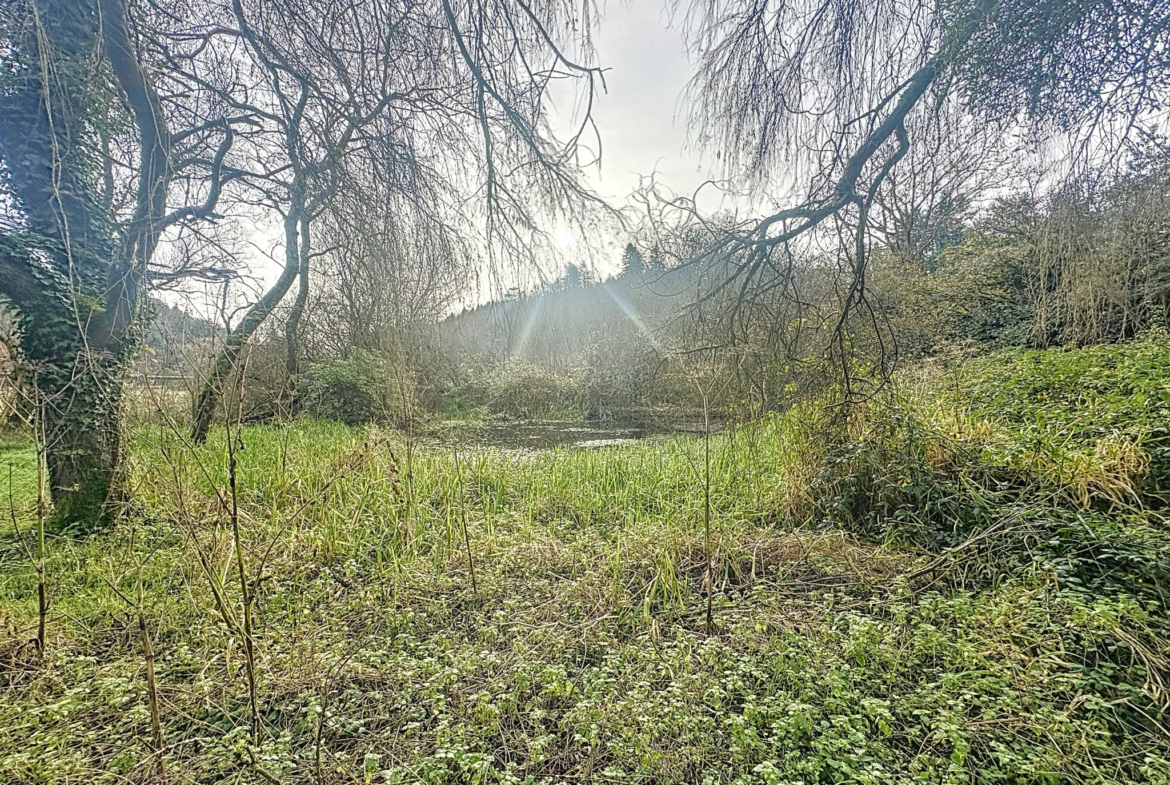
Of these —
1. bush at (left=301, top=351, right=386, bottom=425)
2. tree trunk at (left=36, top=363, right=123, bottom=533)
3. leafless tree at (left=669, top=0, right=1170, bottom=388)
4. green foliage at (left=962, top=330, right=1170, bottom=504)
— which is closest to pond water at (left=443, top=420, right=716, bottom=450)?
bush at (left=301, top=351, right=386, bottom=425)

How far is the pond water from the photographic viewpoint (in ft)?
26.7

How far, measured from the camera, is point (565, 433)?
31.6 ft

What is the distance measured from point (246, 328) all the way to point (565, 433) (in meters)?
5.87

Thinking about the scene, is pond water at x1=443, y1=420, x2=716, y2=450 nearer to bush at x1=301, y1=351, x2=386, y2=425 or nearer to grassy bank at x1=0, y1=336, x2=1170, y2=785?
bush at x1=301, y1=351, x2=386, y2=425

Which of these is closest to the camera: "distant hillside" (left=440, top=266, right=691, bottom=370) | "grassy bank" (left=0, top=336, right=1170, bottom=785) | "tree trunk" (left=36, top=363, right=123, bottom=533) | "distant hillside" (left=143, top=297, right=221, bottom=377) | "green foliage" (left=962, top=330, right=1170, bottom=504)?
"grassy bank" (left=0, top=336, right=1170, bottom=785)

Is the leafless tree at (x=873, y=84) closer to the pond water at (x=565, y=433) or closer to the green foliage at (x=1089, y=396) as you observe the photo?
the green foliage at (x=1089, y=396)

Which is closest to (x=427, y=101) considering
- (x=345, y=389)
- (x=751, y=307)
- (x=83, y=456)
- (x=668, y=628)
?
(x=751, y=307)

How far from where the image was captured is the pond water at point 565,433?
814 cm

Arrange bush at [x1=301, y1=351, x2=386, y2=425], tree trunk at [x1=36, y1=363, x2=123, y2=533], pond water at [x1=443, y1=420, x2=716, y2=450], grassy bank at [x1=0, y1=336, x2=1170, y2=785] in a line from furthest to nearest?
bush at [x1=301, y1=351, x2=386, y2=425]
pond water at [x1=443, y1=420, x2=716, y2=450]
tree trunk at [x1=36, y1=363, x2=123, y2=533]
grassy bank at [x1=0, y1=336, x2=1170, y2=785]

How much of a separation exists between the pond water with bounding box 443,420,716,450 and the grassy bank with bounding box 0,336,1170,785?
4.38 meters

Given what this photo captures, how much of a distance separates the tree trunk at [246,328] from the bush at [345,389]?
10.5 feet

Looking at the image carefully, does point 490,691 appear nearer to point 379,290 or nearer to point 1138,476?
point 379,290

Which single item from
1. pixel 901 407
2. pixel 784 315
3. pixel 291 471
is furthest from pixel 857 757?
pixel 291 471

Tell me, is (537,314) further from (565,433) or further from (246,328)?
(565,433)
